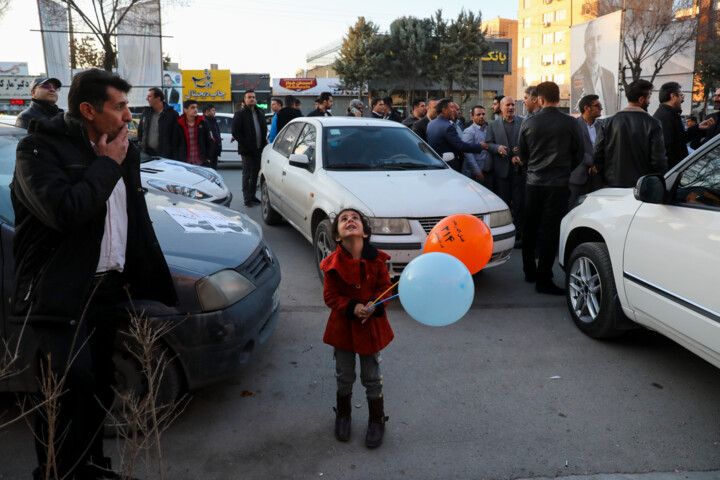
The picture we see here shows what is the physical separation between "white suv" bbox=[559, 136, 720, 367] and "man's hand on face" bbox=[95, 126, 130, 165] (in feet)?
9.66

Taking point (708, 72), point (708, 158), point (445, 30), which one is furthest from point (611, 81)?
point (445, 30)

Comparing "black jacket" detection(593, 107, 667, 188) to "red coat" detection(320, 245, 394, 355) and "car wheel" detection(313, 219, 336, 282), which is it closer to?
"car wheel" detection(313, 219, 336, 282)

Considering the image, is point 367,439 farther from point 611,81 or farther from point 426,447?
point 611,81

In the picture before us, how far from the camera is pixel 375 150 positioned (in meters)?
6.36

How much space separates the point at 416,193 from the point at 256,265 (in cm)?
219

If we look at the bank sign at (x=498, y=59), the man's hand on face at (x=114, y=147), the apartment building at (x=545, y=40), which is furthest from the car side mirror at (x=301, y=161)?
the apartment building at (x=545, y=40)

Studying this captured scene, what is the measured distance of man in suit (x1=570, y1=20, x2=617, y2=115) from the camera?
17688 mm

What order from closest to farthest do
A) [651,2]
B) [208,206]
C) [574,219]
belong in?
[208,206]
[574,219]
[651,2]

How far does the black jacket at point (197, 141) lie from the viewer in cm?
908

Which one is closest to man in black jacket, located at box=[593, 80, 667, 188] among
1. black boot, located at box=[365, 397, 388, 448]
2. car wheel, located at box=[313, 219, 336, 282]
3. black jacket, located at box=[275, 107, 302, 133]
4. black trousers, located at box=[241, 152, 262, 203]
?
car wheel, located at box=[313, 219, 336, 282]

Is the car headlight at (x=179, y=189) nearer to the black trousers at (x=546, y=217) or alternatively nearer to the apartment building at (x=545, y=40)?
the black trousers at (x=546, y=217)

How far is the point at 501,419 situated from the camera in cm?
328

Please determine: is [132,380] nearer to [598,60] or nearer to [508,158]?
[508,158]

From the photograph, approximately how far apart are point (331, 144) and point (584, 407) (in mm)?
3952
